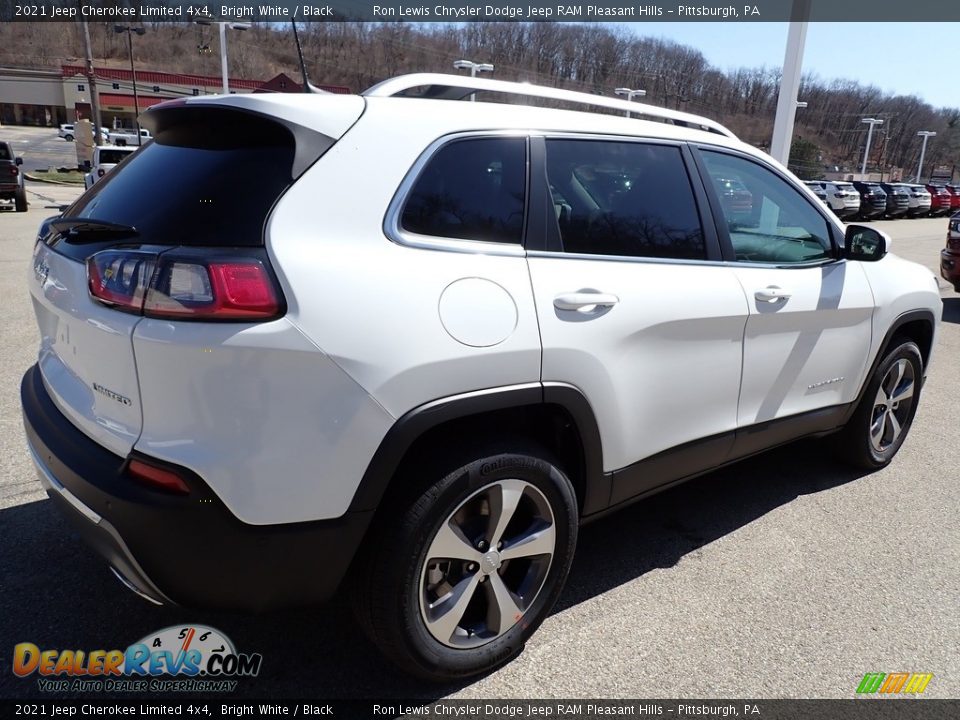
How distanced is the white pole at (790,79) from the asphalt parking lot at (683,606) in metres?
7.05

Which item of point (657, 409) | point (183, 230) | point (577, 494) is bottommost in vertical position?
point (577, 494)

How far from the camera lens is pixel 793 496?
3.93m

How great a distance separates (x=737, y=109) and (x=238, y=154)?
338ft

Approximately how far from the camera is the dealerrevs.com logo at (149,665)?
231 centimetres

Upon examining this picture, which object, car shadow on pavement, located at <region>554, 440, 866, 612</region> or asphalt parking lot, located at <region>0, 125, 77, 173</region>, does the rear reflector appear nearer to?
car shadow on pavement, located at <region>554, 440, 866, 612</region>

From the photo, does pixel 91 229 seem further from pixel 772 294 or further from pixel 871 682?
pixel 871 682

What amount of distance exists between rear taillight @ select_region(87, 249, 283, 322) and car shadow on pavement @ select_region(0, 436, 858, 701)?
4.24 feet

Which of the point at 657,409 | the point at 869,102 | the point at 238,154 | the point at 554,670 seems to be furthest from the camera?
the point at 869,102

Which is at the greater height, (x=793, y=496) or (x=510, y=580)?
(x=510, y=580)

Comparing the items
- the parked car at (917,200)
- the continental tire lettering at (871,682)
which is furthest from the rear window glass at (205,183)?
the parked car at (917,200)

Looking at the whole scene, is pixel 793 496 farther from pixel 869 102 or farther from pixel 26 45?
pixel 26 45

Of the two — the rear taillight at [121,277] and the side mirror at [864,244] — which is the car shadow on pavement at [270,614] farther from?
the side mirror at [864,244]

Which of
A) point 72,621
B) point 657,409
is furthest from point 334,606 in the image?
point 657,409

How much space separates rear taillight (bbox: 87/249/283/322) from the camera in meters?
1.79
